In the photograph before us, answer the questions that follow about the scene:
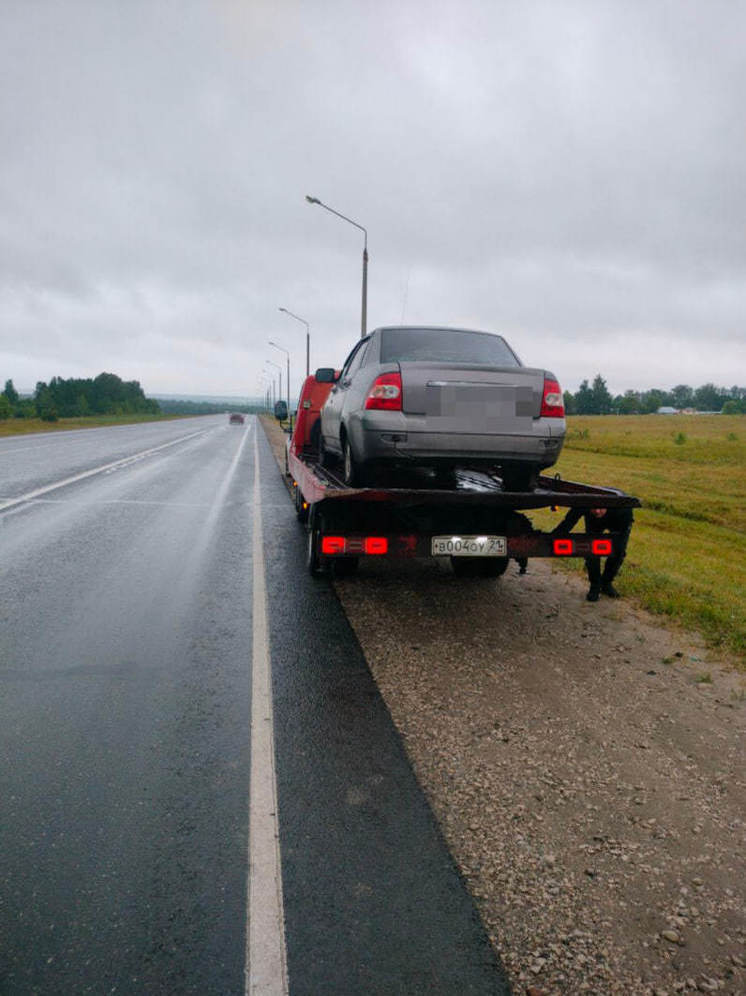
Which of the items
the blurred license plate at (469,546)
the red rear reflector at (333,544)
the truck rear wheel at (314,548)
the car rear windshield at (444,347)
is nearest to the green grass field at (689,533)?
the blurred license plate at (469,546)

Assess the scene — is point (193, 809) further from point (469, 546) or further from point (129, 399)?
point (129, 399)

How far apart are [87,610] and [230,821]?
10.9 feet

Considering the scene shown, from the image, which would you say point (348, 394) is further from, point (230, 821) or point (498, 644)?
point (230, 821)

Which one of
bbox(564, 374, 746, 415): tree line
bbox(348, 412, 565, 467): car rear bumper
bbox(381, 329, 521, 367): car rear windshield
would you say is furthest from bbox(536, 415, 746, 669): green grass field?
bbox(564, 374, 746, 415): tree line

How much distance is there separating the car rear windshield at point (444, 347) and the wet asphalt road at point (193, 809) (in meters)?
2.36

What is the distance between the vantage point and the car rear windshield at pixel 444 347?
5621 mm

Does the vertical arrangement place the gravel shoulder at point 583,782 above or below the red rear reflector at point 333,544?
below

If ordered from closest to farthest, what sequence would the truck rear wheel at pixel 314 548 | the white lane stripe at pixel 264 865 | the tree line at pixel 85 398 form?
the white lane stripe at pixel 264 865, the truck rear wheel at pixel 314 548, the tree line at pixel 85 398

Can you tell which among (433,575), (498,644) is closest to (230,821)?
(498,644)

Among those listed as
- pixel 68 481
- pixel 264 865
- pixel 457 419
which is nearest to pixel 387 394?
pixel 457 419

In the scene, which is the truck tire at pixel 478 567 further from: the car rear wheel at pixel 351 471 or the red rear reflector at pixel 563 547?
the car rear wheel at pixel 351 471

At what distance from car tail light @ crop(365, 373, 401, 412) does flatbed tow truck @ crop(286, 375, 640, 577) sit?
619mm

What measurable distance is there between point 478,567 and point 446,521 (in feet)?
6.94

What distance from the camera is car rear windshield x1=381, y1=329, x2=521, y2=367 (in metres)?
5.62
